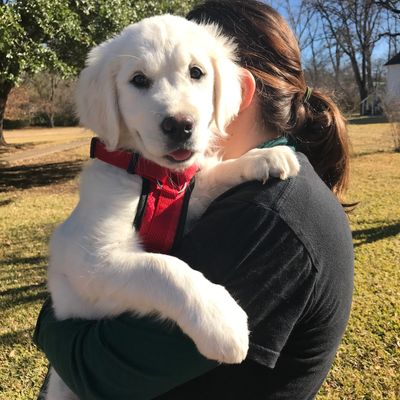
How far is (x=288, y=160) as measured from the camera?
5.50 feet

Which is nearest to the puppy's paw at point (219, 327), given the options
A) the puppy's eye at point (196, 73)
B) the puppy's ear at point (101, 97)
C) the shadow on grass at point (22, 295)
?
the puppy's ear at point (101, 97)

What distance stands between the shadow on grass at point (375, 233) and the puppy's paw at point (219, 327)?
5.53m

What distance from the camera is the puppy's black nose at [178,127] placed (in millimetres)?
1779

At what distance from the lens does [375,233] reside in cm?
704

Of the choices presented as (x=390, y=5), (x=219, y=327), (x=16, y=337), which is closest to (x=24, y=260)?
(x=16, y=337)

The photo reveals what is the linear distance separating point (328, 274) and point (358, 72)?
49.7 metres

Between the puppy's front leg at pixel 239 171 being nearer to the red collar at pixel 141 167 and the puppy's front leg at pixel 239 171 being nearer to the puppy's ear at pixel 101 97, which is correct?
the red collar at pixel 141 167

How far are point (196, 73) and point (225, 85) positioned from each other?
136mm

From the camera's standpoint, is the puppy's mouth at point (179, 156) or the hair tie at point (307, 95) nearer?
the puppy's mouth at point (179, 156)

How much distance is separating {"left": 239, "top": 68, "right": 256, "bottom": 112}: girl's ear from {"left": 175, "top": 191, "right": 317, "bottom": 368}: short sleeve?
77 cm

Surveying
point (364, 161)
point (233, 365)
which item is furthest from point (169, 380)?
point (364, 161)

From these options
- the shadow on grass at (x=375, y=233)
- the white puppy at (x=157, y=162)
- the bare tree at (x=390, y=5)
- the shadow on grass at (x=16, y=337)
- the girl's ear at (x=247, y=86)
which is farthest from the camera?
the bare tree at (x=390, y=5)

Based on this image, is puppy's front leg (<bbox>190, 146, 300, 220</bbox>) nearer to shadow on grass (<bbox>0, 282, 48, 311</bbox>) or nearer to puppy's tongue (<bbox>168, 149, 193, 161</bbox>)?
puppy's tongue (<bbox>168, 149, 193, 161</bbox>)

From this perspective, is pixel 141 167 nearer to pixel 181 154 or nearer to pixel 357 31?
pixel 181 154
